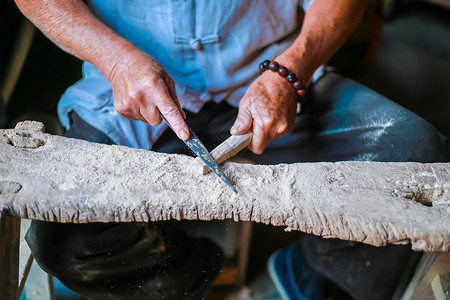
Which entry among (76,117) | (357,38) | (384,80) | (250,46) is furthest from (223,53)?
(384,80)

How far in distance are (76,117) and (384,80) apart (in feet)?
6.63

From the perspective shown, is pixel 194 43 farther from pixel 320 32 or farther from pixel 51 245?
pixel 51 245

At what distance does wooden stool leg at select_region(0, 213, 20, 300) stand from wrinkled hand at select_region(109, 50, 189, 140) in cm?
32

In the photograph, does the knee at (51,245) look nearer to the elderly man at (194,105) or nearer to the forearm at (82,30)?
the elderly man at (194,105)

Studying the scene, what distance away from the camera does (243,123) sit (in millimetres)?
917

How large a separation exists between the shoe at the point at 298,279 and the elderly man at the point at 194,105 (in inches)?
11.1

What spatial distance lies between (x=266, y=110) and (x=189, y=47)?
25cm

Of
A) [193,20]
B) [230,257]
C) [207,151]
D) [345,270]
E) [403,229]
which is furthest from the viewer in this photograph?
[230,257]

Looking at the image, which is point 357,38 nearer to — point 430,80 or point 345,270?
point 430,80

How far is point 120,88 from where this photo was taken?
93 centimetres

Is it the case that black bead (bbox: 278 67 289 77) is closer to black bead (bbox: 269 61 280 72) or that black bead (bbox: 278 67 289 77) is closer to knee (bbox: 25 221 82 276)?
black bead (bbox: 269 61 280 72)

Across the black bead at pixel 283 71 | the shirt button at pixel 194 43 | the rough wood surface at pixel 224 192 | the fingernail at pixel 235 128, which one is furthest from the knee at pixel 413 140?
the shirt button at pixel 194 43

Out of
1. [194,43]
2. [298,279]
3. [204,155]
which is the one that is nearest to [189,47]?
[194,43]

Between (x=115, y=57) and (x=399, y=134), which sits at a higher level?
(x=115, y=57)
